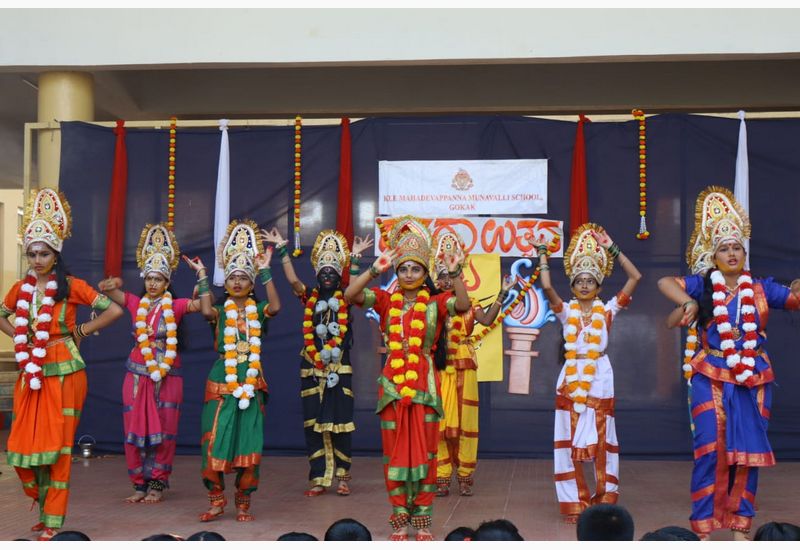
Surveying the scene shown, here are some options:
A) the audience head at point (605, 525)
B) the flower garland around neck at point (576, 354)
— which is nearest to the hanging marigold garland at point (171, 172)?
the flower garland around neck at point (576, 354)

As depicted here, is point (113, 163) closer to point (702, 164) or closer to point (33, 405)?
point (33, 405)

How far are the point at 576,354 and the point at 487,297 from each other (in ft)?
8.52

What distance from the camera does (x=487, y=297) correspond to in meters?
8.87

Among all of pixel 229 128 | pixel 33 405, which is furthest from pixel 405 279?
pixel 229 128

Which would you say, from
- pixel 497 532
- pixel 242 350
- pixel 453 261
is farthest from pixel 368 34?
pixel 497 532

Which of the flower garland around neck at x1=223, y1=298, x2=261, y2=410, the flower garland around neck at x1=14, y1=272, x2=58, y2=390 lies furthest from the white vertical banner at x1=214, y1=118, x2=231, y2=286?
the flower garland around neck at x1=14, y1=272, x2=58, y2=390

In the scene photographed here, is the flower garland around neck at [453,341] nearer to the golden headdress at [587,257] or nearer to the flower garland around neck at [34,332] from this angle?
the golden headdress at [587,257]

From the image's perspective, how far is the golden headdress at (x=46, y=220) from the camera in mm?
6039

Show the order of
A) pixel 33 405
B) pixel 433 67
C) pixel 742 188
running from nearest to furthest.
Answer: pixel 33 405 → pixel 742 188 → pixel 433 67

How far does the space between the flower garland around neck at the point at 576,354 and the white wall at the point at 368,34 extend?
330cm

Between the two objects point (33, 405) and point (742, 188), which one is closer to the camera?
point (33, 405)

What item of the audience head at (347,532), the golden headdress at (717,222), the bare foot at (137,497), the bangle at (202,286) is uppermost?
the golden headdress at (717,222)

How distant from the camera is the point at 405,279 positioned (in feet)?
18.9

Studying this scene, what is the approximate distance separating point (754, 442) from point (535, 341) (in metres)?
3.52
